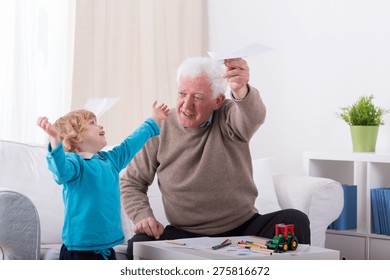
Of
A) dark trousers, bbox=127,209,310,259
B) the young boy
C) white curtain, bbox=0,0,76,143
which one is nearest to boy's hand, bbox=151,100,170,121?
the young boy

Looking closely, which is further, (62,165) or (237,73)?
(237,73)

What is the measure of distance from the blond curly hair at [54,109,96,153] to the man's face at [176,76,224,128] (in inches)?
17.3

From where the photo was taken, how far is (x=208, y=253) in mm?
1589

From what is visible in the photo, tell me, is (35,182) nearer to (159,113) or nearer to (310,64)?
(159,113)

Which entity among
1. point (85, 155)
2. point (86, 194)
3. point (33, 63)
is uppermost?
point (33, 63)

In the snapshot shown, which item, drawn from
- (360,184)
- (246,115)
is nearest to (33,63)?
(246,115)

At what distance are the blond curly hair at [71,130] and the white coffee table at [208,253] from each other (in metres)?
0.34

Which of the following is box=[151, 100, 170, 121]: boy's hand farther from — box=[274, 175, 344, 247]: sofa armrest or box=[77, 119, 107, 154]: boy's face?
box=[274, 175, 344, 247]: sofa armrest

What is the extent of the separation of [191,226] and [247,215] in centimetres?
19

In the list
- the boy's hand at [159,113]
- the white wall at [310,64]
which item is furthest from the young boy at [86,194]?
the white wall at [310,64]

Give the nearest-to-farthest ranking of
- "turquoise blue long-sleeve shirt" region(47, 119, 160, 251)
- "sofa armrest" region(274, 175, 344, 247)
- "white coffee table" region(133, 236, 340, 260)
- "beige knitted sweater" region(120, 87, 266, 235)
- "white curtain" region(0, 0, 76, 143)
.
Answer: "white coffee table" region(133, 236, 340, 260), "turquoise blue long-sleeve shirt" region(47, 119, 160, 251), "beige knitted sweater" region(120, 87, 266, 235), "sofa armrest" region(274, 175, 344, 247), "white curtain" region(0, 0, 76, 143)

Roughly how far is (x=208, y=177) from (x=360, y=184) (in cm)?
141

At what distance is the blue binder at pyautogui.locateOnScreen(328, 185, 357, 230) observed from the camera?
10.2 feet

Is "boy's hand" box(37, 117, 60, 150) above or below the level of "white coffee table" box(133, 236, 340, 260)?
above
